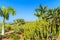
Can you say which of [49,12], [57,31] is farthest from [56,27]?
[49,12]

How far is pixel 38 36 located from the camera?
30.5m

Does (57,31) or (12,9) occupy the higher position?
(12,9)

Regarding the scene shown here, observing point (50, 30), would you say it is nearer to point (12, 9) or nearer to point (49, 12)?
point (49, 12)

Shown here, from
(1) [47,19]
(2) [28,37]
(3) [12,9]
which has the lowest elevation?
(2) [28,37]

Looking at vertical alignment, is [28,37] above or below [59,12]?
below

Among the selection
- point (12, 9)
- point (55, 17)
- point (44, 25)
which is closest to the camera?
point (44, 25)

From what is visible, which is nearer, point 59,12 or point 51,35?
point 51,35

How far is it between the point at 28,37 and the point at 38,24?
2.59 m

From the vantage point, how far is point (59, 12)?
112 ft

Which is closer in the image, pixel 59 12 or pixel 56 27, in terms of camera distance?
pixel 56 27

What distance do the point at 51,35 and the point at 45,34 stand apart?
879 mm

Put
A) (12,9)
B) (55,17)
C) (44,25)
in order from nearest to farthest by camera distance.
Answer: (44,25)
(55,17)
(12,9)

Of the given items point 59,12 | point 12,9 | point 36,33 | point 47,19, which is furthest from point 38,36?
point 12,9

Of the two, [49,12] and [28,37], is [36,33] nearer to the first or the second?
[28,37]
